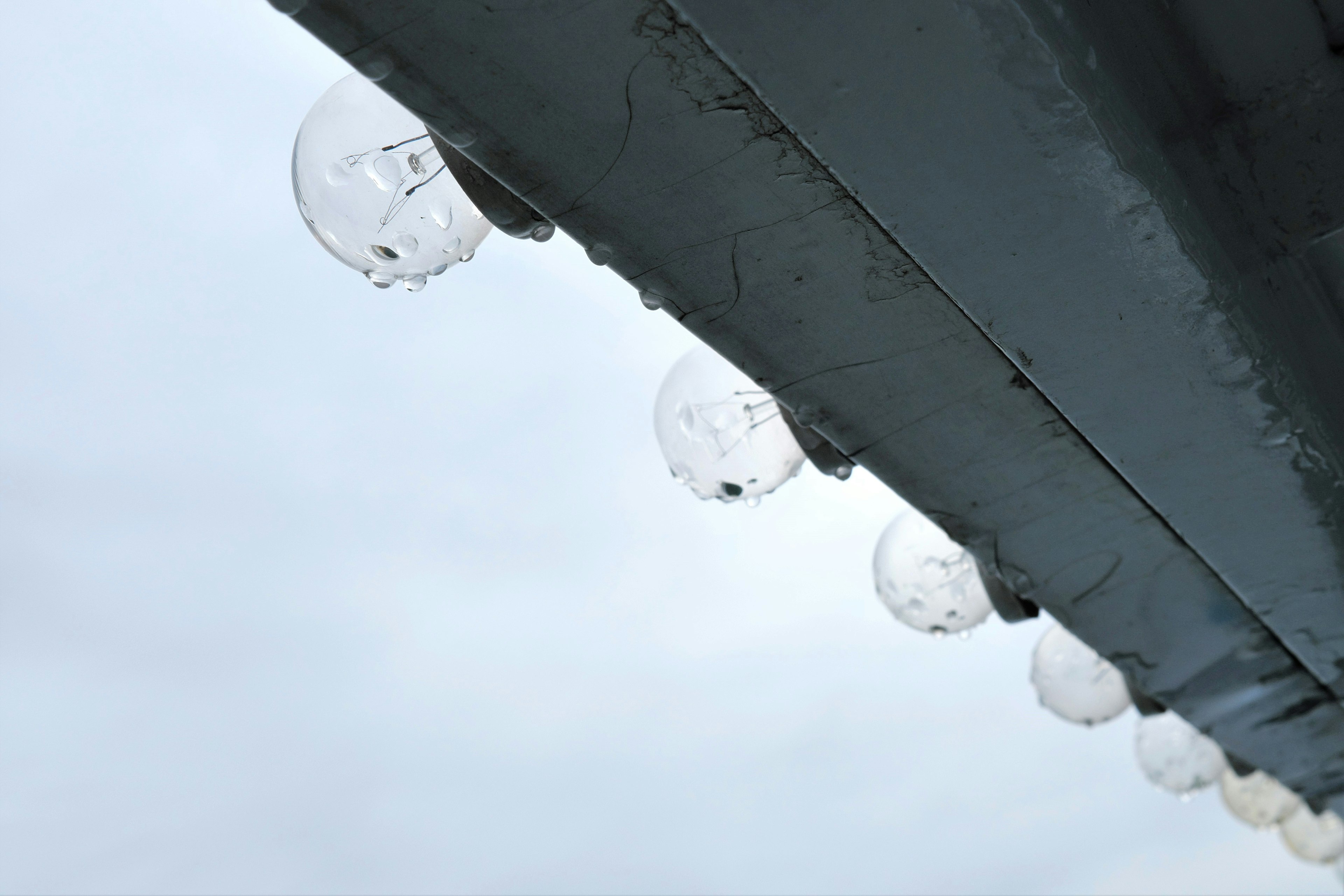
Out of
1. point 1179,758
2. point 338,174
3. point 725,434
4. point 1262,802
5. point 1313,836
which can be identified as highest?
point 338,174

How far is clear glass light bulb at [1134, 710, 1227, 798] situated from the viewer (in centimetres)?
382

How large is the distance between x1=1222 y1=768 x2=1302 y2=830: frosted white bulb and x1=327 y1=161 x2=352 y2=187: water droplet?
14.2 ft

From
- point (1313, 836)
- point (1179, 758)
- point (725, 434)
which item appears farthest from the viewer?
point (1313, 836)

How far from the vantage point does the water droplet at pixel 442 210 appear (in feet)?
3.71

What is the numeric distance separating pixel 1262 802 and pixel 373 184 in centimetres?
452

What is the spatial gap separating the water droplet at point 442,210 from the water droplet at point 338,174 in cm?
9

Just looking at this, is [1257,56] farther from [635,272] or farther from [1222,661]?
[1222,661]

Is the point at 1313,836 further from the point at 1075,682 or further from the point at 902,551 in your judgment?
the point at 902,551

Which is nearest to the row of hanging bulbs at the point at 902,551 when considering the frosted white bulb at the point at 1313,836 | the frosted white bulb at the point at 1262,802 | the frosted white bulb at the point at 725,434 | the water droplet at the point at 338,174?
the frosted white bulb at the point at 725,434

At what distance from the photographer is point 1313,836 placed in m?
4.61

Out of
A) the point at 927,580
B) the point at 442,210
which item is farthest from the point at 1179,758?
the point at 442,210

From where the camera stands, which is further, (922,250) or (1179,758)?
(1179,758)

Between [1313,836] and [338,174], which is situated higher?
[338,174]

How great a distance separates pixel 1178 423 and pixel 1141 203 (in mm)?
449
